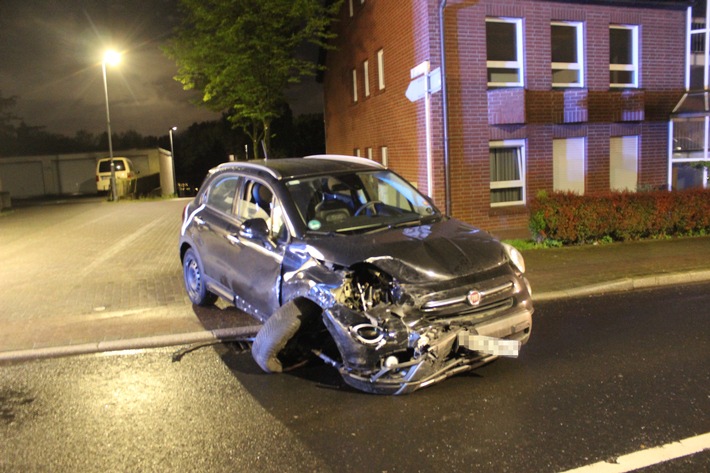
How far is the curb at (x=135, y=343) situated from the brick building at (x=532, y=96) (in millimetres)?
7378

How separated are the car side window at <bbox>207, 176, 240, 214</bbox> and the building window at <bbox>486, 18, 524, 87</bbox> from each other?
8476 millimetres

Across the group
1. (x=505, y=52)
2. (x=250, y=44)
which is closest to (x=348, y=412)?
(x=505, y=52)

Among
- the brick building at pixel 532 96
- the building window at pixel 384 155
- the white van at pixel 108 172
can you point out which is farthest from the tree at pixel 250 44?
the white van at pixel 108 172

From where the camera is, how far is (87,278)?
1008 centimetres

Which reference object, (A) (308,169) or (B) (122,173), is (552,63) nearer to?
(A) (308,169)

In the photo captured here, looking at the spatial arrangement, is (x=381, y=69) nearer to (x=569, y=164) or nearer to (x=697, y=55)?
(x=569, y=164)

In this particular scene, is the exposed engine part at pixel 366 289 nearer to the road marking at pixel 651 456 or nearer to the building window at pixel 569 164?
the road marking at pixel 651 456

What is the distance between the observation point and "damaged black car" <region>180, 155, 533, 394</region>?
471cm

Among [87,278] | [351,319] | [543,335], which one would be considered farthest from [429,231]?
[87,278]

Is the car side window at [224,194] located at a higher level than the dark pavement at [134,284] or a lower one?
higher

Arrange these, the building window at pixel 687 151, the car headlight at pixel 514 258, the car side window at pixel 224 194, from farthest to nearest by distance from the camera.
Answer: the building window at pixel 687 151 → the car side window at pixel 224 194 → the car headlight at pixel 514 258

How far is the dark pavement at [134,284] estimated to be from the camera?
6.89 m

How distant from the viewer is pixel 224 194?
23.9 ft

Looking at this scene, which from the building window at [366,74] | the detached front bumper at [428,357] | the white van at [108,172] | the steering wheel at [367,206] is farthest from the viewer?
the white van at [108,172]
